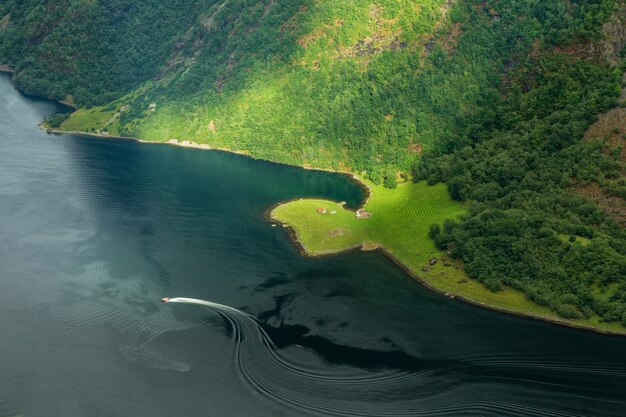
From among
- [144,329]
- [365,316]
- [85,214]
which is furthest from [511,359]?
[85,214]

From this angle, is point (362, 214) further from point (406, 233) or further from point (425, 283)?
point (425, 283)

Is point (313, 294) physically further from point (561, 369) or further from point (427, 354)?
point (561, 369)

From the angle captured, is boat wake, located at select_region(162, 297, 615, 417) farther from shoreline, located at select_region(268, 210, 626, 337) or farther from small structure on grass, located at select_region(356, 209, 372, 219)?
small structure on grass, located at select_region(356, 209, 372, 219)

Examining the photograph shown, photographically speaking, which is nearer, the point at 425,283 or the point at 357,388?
the point at 357,388

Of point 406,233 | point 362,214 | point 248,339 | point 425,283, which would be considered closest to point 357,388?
point 248,339

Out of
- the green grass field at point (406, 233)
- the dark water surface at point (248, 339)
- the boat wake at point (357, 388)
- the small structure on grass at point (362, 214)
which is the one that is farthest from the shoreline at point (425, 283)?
the boat wake at point (357, 388)

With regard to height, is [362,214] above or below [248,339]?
above

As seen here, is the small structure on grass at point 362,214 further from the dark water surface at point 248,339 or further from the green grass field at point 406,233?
the dark water surface at point 248,339
